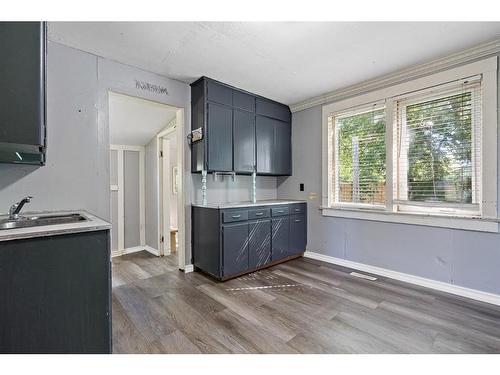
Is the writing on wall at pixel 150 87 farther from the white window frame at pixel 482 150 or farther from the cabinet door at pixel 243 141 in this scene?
the white window frame at pixel 482 150

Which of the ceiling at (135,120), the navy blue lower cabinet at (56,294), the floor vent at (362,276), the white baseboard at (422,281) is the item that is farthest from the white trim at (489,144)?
the ceiling at (135,120)

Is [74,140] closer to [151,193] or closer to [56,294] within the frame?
[56,294]

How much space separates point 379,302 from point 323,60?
2432mm

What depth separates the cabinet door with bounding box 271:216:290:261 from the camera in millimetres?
3094

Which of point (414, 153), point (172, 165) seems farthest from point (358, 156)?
point (172, 165)

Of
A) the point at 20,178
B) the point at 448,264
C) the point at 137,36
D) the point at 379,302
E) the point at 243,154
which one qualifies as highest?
the point at 137,36

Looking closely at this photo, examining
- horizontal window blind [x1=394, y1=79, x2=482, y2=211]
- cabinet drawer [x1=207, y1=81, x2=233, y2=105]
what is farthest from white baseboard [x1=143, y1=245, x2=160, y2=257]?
horizontal window blind [x1=394, y1=79, x2=482, y2=211]

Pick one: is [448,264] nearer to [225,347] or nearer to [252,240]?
[252,240]

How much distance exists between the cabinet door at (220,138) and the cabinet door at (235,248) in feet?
2.53

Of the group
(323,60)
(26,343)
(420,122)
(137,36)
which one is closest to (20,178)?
(26,343)

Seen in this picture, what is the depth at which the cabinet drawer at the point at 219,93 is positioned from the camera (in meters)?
2.79

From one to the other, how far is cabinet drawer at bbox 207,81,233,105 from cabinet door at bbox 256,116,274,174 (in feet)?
1.78
